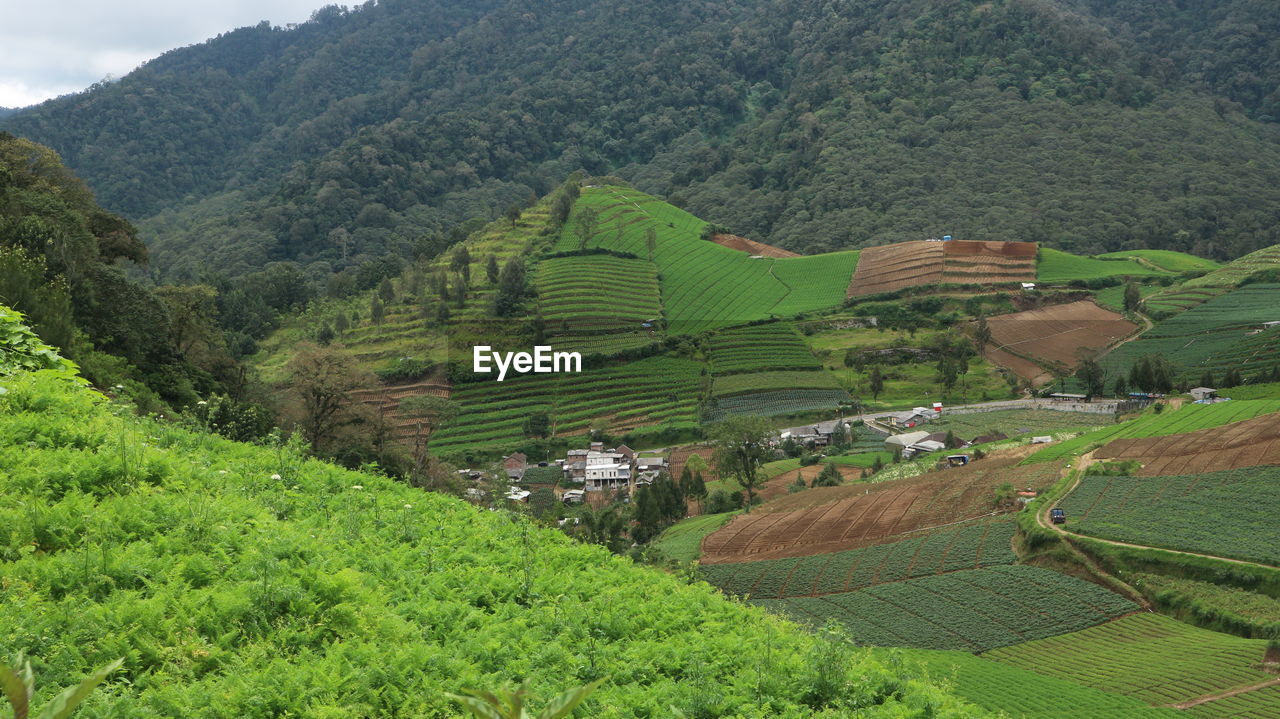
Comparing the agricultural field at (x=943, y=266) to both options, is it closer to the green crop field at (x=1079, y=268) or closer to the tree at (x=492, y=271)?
the green crop field at (x=1079, y=268)

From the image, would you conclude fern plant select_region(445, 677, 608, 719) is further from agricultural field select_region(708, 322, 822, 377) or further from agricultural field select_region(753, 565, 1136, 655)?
agricultural field select_region(708, 322, 822, 377)

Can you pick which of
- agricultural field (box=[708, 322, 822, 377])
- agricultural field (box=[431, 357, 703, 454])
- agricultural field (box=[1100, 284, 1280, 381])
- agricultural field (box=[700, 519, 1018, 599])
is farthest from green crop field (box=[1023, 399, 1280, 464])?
agricultural field (box=[708, 322, 822, 377])

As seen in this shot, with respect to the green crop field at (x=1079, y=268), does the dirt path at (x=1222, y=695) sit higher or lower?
lower

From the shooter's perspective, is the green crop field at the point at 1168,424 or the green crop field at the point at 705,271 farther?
the green crop field at the point at 705,271

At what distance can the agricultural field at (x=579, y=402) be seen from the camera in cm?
6378

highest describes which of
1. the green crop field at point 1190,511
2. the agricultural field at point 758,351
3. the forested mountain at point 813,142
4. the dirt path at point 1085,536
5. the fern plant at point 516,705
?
the forested mountain at point 813,142

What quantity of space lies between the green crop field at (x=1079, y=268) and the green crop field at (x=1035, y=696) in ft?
244

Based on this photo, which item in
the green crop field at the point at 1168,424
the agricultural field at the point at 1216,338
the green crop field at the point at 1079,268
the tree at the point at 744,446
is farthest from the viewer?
the green crop field at the point at 1079,268

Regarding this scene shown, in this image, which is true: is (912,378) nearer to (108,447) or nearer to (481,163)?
(108,447)

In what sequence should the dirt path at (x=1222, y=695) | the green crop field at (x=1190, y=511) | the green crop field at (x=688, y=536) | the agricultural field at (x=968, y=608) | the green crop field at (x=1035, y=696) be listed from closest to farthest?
the green crop field at (x=1035, y=696), the dirt path at (x=1222, y=695), the agricultural field at (x=968, y=608), the green crop field at (x=1190, y=511), the green crop field at (x=688, y=536)

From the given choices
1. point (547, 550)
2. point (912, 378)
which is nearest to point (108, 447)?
point (547, 550)

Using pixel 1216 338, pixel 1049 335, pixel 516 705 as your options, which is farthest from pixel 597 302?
pixel 516 705

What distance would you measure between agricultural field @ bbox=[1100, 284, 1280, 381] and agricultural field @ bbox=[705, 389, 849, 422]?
21488 mm

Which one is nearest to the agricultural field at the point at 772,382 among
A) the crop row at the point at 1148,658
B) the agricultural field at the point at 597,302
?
the agricultural field at the point at 597,302
